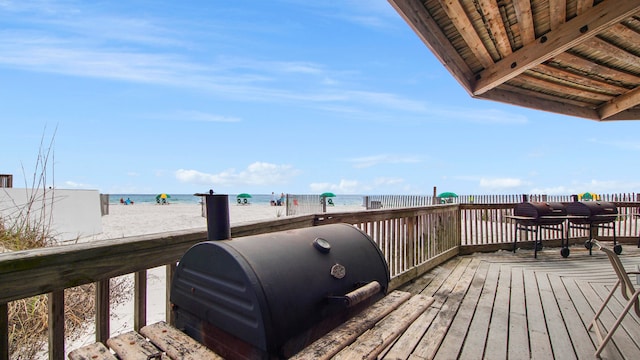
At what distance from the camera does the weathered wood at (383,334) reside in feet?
4.05

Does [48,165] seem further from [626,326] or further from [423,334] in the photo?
[626,326]

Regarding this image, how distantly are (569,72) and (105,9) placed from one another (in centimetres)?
868

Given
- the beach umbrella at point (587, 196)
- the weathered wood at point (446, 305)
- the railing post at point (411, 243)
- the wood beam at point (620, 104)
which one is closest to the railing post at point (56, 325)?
the weathered wood at point (446, 305)

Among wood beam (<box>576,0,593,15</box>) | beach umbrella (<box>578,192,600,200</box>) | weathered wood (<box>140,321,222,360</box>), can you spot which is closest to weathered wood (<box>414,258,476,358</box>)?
weathered wood (<box>140,321,222,360</box>)

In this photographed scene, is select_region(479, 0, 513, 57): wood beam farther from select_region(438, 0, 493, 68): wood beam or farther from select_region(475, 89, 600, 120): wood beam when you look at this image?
select_region(475, 89, 600, 120): wood beam

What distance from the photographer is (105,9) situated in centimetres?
666

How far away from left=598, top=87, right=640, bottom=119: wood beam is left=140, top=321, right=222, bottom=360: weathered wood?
7375 millimetres

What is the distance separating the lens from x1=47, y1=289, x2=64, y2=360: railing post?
148 cm

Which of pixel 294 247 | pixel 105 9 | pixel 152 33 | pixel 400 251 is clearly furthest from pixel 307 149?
pixel 294 247

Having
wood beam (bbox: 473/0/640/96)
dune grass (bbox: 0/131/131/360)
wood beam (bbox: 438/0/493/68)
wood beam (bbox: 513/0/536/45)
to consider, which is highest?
wood beam (bbox: 513/0/536/45)

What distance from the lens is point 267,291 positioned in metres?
1.17

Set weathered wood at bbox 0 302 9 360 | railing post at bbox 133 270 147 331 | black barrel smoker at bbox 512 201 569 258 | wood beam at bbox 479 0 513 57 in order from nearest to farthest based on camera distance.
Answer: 1. weathered wood at bbox 0 302 9 360
2. railing post at bbox 133 270 147 331
3. wood beam at bbox 479 0 513 57
4. black barrel smoker at bbox 512 201 569 258

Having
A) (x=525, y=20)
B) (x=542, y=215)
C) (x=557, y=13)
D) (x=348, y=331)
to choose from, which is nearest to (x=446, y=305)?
(x=348, y=331)

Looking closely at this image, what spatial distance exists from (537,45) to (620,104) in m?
3.40
